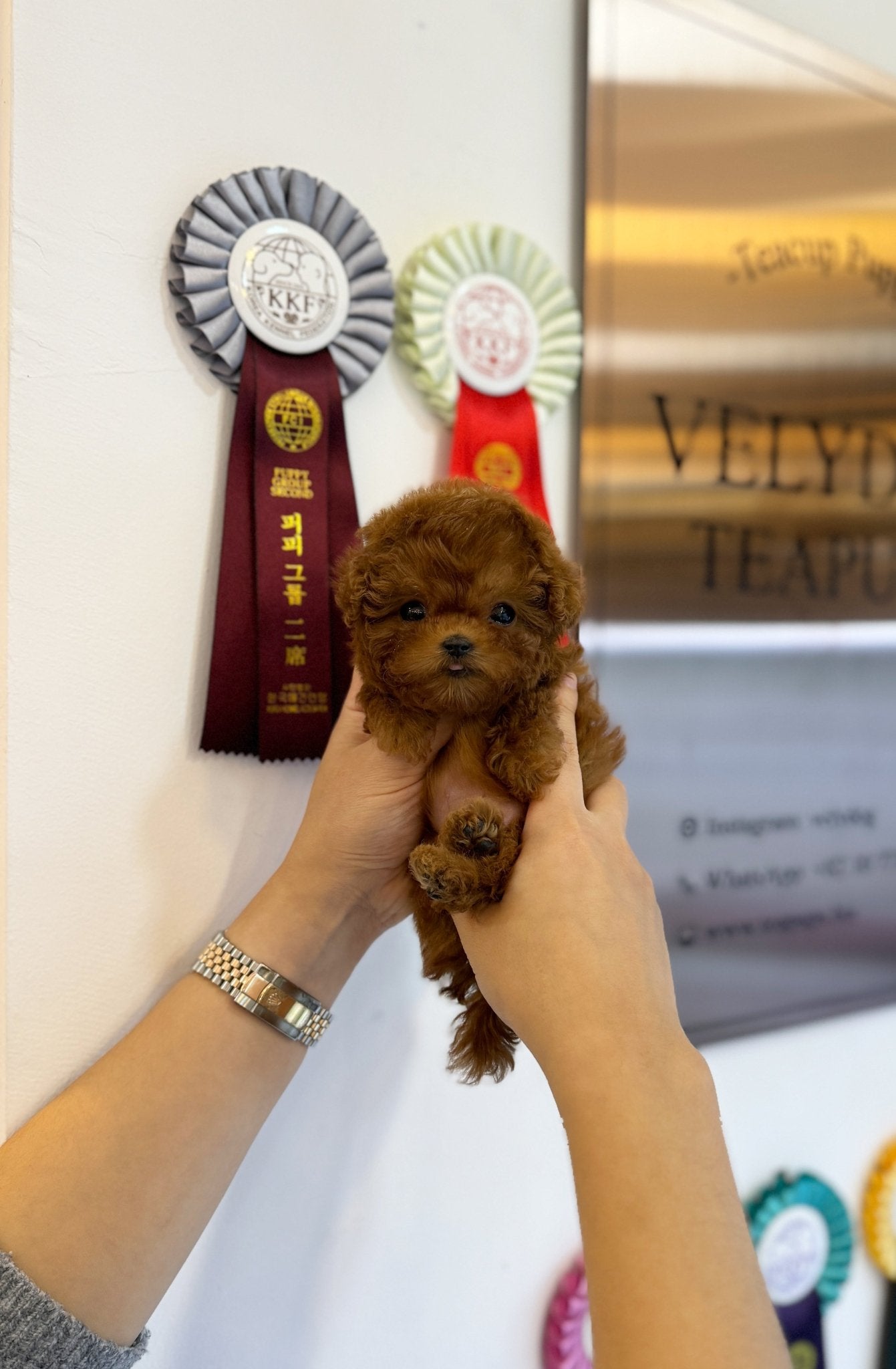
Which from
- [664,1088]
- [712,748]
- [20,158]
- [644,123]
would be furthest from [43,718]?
[644,123]

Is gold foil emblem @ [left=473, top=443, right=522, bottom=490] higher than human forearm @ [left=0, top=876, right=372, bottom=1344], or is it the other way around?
gold foil emblem @ [left=473, top=443, right=522, bottom=490]

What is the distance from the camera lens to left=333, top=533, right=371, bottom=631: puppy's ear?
752mm

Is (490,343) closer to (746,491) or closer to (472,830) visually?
(746,491)

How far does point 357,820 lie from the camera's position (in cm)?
87

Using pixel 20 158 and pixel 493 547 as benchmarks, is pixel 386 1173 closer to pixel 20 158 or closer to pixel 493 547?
pixel 493 547

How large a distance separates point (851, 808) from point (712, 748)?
32 cm

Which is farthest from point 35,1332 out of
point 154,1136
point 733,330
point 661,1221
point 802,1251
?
point 733,330

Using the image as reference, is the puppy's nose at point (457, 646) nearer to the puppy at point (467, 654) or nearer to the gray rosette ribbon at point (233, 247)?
the puppy at point (467, 654)

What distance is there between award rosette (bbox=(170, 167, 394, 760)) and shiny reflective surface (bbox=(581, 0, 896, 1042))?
344mm

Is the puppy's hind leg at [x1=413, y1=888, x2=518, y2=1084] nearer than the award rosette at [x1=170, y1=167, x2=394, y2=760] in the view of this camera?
Yes

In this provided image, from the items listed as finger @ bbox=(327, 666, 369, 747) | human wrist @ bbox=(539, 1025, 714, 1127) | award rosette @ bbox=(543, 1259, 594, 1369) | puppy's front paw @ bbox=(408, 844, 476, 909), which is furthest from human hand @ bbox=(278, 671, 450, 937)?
award rosette @ bbox=(543, 1259, 594, 1369)

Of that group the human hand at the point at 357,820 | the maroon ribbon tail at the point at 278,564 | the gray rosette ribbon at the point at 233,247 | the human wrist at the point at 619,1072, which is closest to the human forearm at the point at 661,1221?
the human wrist at the point at 619,1072

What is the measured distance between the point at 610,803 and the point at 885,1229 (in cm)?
114

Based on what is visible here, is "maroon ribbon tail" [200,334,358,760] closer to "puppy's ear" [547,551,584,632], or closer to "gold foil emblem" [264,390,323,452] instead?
"gold foil emblem" [264,390,323,452]
